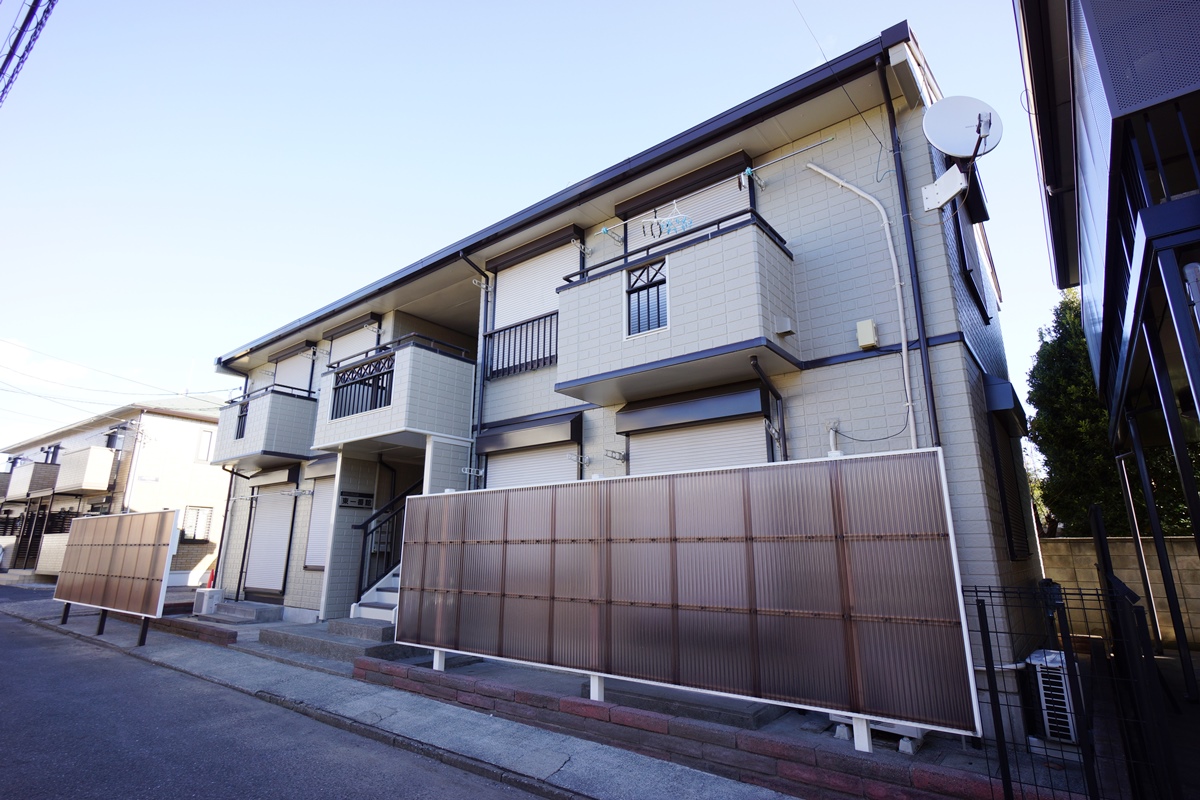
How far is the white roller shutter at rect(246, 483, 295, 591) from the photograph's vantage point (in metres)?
12.6

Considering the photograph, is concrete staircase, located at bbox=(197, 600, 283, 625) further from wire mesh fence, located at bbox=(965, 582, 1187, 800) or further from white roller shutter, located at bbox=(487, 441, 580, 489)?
wire mesh fence, located at bbox=(965, 582, 1187, 800)

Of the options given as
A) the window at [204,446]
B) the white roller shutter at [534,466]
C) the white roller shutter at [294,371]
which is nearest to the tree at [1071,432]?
the white roller shutter at [534,466]

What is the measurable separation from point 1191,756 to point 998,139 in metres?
5.52

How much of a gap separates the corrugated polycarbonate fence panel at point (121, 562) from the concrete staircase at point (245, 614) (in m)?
1.63

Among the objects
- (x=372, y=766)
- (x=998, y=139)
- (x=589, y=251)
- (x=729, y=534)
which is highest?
(x=589, y=251)

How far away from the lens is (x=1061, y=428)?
38.2 ft

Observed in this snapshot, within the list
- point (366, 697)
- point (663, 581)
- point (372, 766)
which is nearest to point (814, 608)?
point (663, 581)

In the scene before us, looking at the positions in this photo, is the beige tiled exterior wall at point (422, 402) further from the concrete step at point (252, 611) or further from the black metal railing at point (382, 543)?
the concrete step at point (252, 611)

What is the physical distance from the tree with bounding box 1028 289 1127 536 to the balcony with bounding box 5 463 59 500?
33.2 m

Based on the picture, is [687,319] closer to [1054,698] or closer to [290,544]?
[1054,698]

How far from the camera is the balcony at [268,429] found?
12.3m

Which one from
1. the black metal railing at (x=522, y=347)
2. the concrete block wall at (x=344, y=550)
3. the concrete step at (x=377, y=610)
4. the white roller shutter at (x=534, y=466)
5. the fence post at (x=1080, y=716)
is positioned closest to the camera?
the fence post at (x=1080, y=716)

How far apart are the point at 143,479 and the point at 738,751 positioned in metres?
25.0

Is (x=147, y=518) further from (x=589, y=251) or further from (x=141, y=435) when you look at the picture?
(x=141, y=435)
